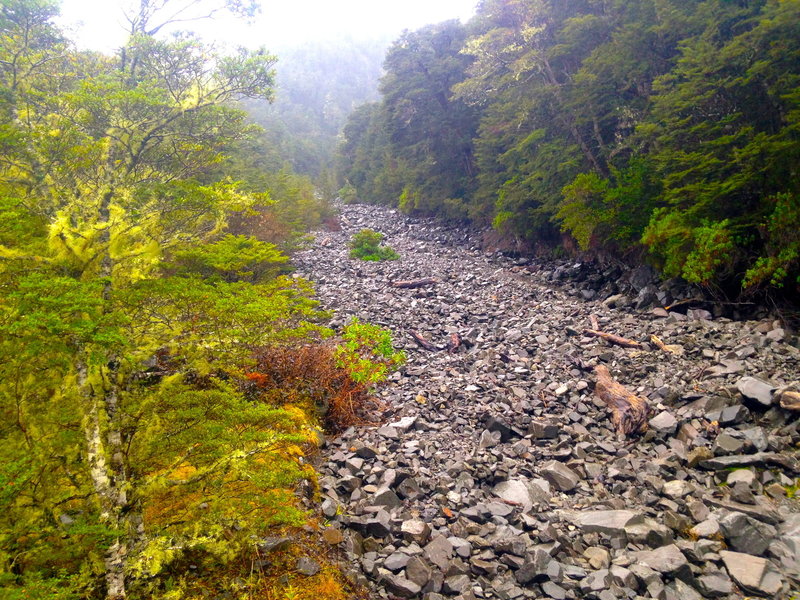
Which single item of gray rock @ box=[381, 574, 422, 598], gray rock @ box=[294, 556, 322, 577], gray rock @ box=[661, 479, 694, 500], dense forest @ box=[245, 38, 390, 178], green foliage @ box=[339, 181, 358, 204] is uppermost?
dense forest @ box=[245, 38, 390, 178]

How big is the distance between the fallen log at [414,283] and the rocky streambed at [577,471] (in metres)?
5.45

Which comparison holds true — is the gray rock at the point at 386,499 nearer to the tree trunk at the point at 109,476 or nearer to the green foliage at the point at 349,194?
the tree trunk at the point at 109,476

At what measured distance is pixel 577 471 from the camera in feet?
23.8

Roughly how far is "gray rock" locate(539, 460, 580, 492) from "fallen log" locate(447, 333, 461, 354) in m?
5.63

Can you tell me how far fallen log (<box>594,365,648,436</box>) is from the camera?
802cm

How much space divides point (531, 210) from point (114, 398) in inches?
728

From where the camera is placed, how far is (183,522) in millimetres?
4254

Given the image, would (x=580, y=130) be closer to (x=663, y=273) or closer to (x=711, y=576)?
(x=663, y=273)

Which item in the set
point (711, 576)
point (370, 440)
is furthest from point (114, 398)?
point (711, 576)

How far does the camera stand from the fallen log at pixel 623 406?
8016 mm

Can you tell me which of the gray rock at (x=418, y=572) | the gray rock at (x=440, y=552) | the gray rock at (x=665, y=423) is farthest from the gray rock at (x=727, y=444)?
the gray rock at (x=418, y=572)

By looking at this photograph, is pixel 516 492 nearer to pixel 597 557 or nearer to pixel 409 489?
pixel 597 557

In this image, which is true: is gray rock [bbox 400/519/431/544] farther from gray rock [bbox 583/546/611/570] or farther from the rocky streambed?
gray rock [bbox 583/546/611/570]

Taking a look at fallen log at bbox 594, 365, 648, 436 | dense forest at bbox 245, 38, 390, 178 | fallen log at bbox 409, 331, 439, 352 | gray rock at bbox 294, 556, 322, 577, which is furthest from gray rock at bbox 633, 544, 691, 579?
dense forest at bbox 245, 38, 390, 178
